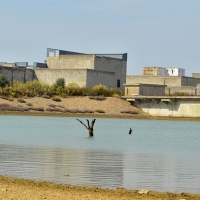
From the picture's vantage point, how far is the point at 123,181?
20.2 meters

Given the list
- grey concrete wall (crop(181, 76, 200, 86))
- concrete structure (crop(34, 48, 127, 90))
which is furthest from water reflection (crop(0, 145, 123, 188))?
grey concrete wall (crop(181, 76, 200, 86))

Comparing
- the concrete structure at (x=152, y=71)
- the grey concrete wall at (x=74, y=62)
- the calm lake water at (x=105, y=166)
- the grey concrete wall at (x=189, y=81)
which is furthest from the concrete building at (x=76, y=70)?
the calm lake water at (x=105, y=166)

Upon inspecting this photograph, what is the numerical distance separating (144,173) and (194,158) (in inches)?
327

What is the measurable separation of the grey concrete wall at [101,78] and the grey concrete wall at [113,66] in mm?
575

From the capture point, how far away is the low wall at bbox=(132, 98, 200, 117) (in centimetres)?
9206

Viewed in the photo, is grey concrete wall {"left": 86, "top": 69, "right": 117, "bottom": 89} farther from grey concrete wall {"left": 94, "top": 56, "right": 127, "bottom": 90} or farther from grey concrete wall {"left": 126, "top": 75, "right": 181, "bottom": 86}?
grey concrete wall {"left": 126, "top": 75, "right": 181, "bottom": 86}

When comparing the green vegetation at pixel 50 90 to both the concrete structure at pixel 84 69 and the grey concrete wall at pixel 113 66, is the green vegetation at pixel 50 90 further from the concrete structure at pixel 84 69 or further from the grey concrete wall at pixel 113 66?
the grey concrete wall at pixel 113 66

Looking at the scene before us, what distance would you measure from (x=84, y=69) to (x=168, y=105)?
1709cm

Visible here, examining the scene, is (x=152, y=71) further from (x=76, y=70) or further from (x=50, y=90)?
(x=50, y=90)

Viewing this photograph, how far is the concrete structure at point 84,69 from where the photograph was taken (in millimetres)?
106938

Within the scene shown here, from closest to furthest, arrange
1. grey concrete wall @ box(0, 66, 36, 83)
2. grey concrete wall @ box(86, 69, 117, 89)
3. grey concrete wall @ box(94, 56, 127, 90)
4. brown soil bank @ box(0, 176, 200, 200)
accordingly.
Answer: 1. brown soil bank @ box(0, 176, 200, 200)
2. grey concrete wall @ box(0, 66, 36, 83)
3. grey concrete wall @ box(86, 69, 117, 89)
4. grey concrete wall @ box(94, 56, 127, 90)

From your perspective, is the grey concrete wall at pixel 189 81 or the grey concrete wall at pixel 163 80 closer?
the grey concrete wall at pixel 163 80

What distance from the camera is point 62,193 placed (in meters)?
16.8

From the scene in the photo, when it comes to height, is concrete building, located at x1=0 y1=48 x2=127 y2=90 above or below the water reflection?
above
